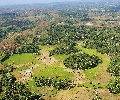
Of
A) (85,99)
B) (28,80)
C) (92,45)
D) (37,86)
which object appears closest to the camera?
(85,99)

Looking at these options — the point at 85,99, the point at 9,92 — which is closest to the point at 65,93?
the point at 85,99

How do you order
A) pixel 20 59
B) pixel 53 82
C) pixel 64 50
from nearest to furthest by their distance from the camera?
pixel 53 82 → pixel 20 59 → pixel 64 50

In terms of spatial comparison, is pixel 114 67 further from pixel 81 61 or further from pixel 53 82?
pixel 53 82

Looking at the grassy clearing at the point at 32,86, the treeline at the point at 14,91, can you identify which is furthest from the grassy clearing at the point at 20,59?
the grassy clearing at the point at 32,86

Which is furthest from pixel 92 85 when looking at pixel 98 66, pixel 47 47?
pixel 47 47

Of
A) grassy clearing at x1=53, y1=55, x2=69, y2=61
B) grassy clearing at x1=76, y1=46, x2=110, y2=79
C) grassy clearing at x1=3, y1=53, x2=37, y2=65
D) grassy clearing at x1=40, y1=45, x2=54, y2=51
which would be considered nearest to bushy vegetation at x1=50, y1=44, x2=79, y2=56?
grassy clearing at x1=53, y1=55, x2=69, y2=61

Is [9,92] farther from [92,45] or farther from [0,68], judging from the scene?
[92,45]

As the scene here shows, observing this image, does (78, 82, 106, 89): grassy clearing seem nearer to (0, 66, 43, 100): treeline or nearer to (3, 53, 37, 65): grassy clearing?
(0, 66, 43, 100): treeline
